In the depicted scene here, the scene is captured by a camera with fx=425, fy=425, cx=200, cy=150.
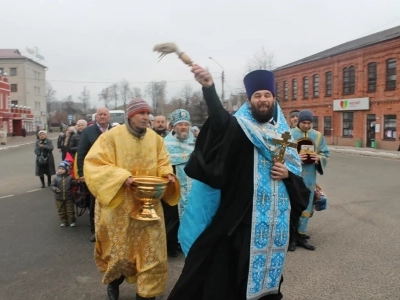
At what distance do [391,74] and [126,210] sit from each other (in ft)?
93.8

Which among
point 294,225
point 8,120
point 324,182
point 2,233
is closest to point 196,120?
point 8,120

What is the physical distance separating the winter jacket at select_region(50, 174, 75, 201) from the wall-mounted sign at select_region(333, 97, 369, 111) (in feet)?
89.5

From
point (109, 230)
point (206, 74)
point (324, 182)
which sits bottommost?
point (324, 182)

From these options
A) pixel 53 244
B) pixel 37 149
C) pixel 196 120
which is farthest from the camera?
pixel 196 120

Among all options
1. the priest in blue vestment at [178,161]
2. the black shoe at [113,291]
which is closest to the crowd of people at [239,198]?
the black shoe at [113,291]

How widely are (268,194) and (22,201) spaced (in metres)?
8.10

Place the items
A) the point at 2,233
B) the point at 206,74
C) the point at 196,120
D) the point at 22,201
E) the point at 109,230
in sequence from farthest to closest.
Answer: the point at 196,120
the point at 22,201
the point at 2,233
the point at 109,230
the point at 206,74

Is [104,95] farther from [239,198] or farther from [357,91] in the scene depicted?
[239,198]

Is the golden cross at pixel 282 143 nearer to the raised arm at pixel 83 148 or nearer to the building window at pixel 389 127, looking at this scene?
the raised arm at pixel 83 148

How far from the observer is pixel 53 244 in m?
6.02

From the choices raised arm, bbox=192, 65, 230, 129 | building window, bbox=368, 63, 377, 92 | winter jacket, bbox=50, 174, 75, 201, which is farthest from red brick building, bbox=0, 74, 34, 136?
raised arm, bbox=192, 65, 230, 129

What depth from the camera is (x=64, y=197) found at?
701 centimetres

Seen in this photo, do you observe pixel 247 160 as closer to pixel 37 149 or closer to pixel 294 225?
pixel 294 225

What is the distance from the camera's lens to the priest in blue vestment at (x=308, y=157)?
5664 millimetres
